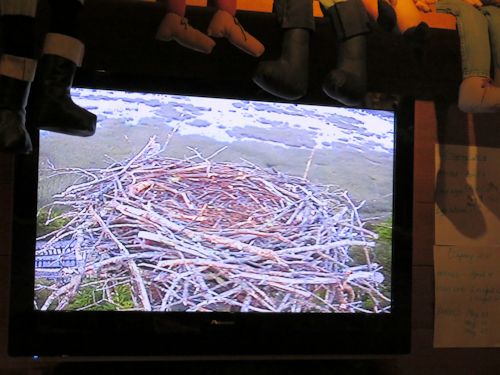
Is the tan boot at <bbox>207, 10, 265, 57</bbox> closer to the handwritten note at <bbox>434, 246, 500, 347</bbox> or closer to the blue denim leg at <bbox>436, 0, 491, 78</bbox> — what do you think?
the blue denim leg at <bbox>436, 0, 491, 78</bbox>

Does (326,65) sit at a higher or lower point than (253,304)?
higher

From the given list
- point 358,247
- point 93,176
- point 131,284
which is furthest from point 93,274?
point 358,247

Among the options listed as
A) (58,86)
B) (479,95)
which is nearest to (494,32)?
(479,95)

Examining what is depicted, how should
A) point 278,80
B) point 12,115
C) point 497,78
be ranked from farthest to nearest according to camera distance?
1. point 497,78
2. point 278,80
3. point 12,115

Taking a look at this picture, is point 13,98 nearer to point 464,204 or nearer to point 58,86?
point 58,86

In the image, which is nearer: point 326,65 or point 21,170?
point 21,170

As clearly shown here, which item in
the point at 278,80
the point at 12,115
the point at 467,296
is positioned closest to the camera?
the point at 12,115

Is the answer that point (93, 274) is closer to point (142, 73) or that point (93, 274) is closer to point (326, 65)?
point (142, 73)
